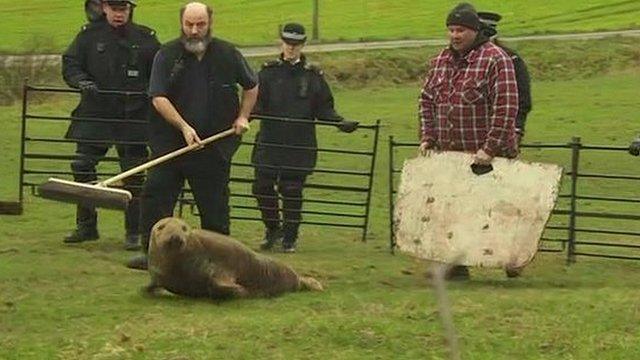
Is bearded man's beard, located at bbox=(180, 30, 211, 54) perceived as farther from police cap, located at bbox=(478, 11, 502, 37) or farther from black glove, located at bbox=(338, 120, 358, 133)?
black glove, located at bbox=(338, 120, 358, 133)

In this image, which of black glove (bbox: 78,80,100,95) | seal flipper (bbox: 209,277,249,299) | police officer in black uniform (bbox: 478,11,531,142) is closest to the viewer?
seal flipper (bbox: 209,277,249,299)

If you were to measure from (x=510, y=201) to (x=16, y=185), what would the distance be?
855 centimetres

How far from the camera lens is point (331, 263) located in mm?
11227

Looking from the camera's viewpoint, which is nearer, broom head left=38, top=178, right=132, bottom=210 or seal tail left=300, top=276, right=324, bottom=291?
broom head left=38, top=178, right=132, bottom=210

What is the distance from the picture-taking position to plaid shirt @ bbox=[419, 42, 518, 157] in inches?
385

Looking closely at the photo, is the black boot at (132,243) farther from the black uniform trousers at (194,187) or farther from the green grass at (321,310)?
the black uniform trousers at (194,187)

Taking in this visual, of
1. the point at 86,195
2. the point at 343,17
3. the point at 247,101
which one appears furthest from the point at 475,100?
the point at 343,17

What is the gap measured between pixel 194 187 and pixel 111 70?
2.29m

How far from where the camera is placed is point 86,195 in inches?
358

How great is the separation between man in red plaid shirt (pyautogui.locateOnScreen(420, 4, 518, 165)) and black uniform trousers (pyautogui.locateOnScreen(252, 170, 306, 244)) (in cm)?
240

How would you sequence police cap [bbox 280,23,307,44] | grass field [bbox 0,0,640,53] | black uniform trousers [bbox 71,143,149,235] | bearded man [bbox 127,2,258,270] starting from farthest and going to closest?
grass field [bbox 0,0,640,53] < black uniform trousers [bbox 71,143,149,235] < police cap [bbox 280,23,307,44] < bearded man [bbox 127,2,258,270]

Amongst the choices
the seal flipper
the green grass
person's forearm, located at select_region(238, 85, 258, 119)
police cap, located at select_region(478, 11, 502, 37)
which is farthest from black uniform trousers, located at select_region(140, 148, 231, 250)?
police cap, located at select_region(478, 11, 502, 37)

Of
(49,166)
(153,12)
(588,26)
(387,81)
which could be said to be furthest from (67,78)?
(153,12)

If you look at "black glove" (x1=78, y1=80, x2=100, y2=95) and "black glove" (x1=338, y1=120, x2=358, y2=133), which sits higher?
"black glove" (x1=78, y1=80, x2=100, y2=95)
